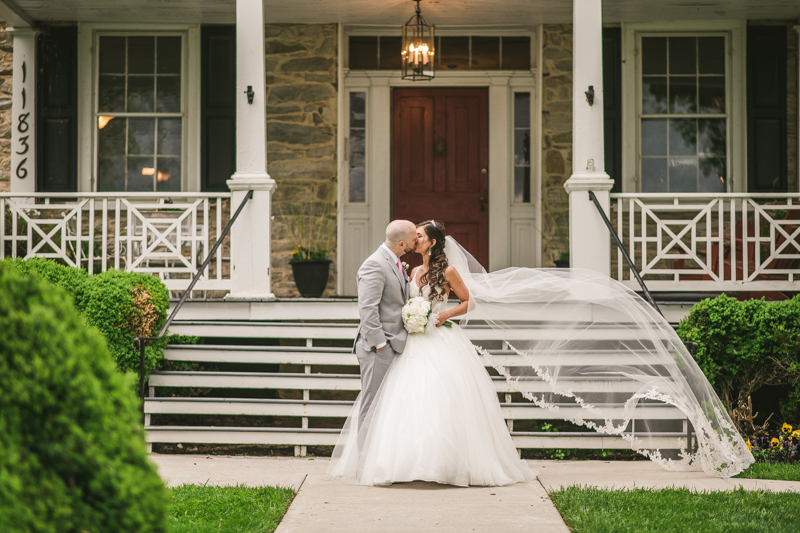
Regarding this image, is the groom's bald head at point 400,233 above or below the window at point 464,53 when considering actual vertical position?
below

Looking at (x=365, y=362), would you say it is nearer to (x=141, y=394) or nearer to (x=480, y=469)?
(x=480, y=469)

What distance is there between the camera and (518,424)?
6750 millimetres

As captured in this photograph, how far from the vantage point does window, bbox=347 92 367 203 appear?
9.65 m

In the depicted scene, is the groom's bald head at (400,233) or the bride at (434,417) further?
the groom's bald head at (400,233)

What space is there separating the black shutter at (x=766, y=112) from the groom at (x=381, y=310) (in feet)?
18.6

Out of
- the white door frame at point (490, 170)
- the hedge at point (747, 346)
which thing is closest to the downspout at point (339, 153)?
the white door frame at point (490, 170)

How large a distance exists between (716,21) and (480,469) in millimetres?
6900

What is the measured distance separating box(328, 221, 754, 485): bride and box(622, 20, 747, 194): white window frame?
4.17m

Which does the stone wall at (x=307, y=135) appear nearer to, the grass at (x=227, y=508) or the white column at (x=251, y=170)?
the white column at (x=251, y=170)

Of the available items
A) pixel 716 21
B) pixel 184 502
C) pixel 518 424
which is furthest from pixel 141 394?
pixel 716 21

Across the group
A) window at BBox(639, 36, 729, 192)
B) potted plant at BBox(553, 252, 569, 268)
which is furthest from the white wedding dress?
window at BBox(639, 36, 729, 192)

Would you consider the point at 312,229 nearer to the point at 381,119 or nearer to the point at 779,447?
the point at 381,119

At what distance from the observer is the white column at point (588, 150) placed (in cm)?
723

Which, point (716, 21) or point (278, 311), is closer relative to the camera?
point (278, 311)
